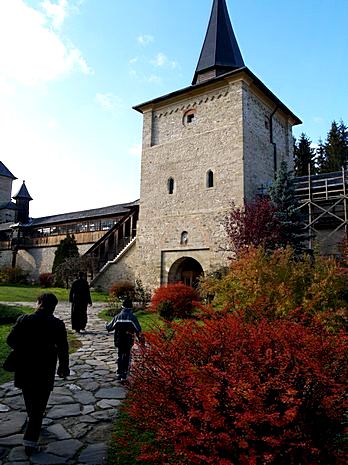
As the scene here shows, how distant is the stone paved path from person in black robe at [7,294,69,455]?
0.23 metres

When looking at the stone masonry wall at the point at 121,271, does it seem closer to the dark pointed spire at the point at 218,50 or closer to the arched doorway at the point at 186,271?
the arched doorway at the point at 186,271

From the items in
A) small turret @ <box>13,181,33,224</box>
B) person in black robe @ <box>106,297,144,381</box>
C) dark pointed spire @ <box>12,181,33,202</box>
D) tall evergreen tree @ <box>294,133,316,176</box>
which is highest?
tall evergreen tree @ <box>294,133,316,176</box>

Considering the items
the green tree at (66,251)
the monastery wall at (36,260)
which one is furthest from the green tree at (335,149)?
the monastery wall at (36,260)

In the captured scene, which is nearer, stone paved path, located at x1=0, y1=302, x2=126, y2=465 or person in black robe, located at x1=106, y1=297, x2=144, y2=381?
stone paved path, located at x1=0, y1=302, x2=126, y2=465

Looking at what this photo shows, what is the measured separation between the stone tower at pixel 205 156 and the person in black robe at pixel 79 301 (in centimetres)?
855

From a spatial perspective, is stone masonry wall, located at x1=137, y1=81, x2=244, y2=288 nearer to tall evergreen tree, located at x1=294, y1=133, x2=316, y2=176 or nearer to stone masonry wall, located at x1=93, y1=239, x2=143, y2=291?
stone masonry wall, located at x1=93, y1=239, x2=143, y2=291

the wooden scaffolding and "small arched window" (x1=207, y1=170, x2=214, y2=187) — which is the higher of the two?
"small arched window" (x1=207, y1=170, x2=214, y2=187)

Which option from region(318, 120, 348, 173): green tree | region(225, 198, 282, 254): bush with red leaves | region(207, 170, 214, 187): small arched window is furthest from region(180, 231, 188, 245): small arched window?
region(318, 120, 348, 173): green tree

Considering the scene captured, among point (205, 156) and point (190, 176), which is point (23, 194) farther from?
point (205, 156)

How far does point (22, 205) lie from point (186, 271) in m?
24.7

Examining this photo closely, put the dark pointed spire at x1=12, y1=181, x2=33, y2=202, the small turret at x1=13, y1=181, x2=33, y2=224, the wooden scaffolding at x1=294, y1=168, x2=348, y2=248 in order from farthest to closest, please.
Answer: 1. the dark pointed spire at x1=12, y1=181, x2=33, y2=202
2. the small turret at x1=13, y1=181, x2=33, y2=224
3. the wooden scaffolding at x1=294, y1=168, x2=348, y2=248

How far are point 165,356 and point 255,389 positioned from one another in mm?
947

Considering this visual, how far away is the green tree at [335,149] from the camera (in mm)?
31994

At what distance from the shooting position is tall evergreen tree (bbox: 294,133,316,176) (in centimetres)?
3331
